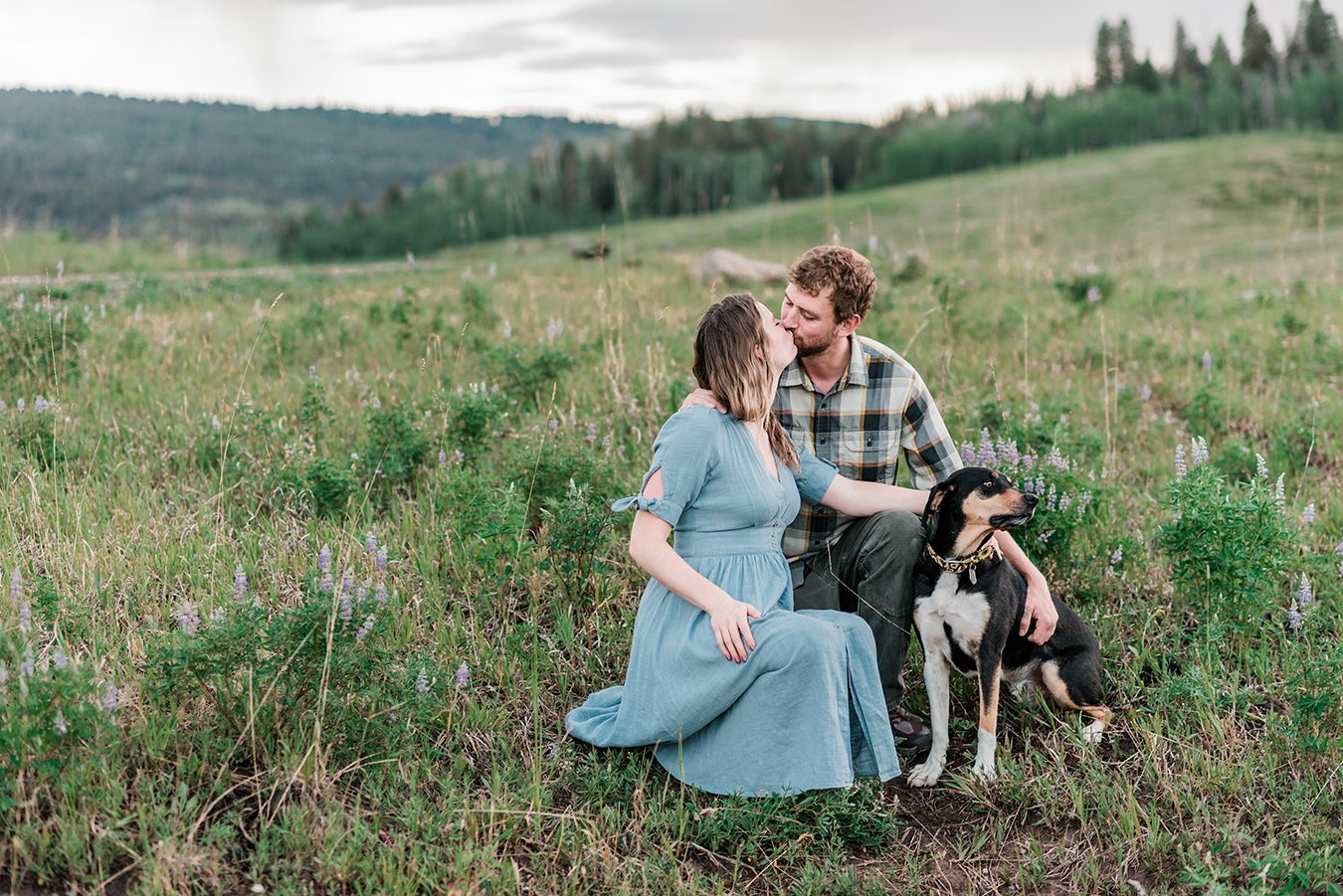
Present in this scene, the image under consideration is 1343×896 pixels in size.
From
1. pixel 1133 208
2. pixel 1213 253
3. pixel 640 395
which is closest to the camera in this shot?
Result: pixel 640 395

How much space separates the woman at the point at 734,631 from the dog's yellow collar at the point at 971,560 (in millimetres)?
543

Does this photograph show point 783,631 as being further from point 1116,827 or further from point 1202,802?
point 1202,802

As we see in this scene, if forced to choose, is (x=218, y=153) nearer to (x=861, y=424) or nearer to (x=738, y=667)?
(x=861, y=424)

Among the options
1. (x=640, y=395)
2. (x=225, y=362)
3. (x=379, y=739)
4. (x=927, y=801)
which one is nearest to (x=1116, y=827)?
(x=927, y=801)

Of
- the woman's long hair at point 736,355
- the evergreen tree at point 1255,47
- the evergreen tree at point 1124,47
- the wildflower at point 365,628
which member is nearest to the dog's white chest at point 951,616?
the woman's long hair at point 736,355

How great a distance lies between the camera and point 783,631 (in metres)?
3.98

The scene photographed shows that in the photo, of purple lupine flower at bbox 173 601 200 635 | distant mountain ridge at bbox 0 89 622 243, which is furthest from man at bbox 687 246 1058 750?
distant mountain ridge at bbox 0 89 622 243

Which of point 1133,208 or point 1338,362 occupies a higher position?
point 1133,208

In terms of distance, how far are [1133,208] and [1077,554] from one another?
27.1 meters

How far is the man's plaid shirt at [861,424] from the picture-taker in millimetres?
5117

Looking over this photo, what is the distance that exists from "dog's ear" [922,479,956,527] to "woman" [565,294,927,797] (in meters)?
0.64

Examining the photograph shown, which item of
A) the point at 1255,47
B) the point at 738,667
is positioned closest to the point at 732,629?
the point at 738,667

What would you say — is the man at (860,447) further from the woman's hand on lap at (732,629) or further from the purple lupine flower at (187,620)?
the purple lupine flower at (187,620)

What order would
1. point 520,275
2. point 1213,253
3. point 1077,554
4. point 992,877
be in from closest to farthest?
point 992,877 < point 1077,554 < point 520,275 < point 1213,253
